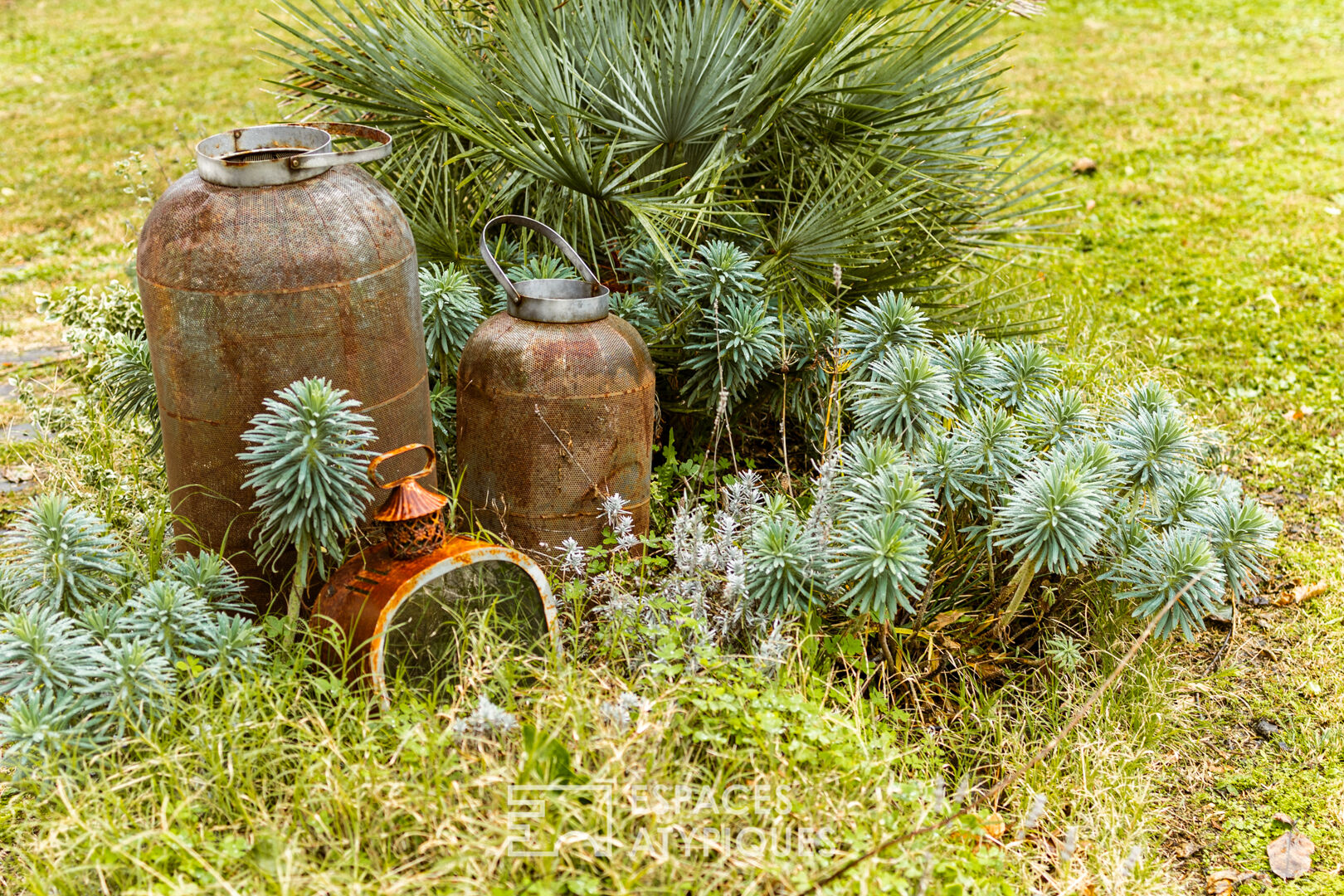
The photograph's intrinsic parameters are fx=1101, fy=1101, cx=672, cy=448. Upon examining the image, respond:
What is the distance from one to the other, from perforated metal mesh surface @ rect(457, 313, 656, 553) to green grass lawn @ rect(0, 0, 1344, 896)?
0.74 metres

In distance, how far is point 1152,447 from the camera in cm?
290

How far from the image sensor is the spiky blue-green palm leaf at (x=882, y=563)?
2.54 metres

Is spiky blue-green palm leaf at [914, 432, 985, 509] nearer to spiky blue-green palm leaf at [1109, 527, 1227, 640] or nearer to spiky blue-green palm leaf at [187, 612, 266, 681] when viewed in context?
spiky blue-green palm leaf at [1109, 527, 1227, 640]

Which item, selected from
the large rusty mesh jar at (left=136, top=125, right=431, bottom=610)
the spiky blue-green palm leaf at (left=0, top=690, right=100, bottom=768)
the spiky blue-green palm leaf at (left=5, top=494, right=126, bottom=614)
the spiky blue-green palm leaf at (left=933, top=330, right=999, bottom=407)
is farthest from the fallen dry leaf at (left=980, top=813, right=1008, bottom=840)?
the spiky blue-green palm leaf at (left=5, top=494, right=126, bottom=614)

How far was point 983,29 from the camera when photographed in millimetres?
3469

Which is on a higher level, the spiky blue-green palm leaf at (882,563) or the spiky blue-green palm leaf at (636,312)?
the spiky blue-green palm leaf at (636,312)

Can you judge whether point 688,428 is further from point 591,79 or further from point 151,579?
point 151,579

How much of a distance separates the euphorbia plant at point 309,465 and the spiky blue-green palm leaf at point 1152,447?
1958 millimetres

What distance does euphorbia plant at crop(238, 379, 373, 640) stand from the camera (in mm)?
2410

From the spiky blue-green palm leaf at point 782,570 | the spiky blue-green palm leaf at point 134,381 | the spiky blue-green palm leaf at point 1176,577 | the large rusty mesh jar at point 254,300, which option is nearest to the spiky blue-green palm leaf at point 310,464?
the large rusty mesh jar at point 254,300

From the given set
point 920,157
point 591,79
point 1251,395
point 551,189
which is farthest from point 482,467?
point 1251,395

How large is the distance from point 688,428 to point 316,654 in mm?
1621

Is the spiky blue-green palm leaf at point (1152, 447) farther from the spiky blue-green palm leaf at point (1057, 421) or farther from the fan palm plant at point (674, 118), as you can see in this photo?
the fan palm plant at point (674, 118)
